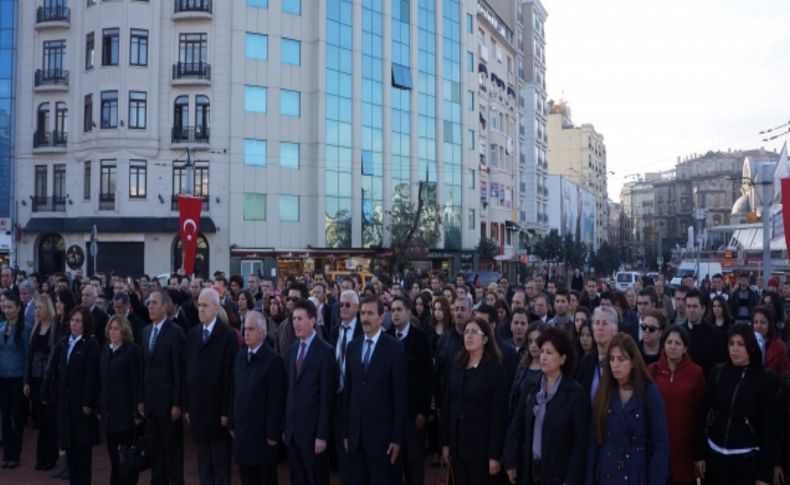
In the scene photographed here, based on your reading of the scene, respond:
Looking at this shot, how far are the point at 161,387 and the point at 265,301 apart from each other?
5.35 metres

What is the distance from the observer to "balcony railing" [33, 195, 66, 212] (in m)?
36.3

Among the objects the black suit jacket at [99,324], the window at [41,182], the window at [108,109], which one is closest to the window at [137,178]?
the window at [108,109]

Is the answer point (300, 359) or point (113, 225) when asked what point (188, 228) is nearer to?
point (300, 359)

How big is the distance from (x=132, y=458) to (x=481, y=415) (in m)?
3.57

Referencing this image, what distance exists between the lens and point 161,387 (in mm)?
7051

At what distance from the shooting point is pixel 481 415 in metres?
5.83

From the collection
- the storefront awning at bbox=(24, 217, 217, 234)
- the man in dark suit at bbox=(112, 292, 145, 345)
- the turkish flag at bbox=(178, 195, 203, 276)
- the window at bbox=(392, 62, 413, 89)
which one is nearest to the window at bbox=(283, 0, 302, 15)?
the window at bbox=(392, 62, 413, 89)

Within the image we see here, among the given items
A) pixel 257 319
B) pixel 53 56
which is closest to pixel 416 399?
pixel 257 319

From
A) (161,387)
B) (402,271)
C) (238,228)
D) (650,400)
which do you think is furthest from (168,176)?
(650,400)

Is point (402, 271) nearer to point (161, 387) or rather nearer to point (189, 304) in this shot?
point (189, 304)

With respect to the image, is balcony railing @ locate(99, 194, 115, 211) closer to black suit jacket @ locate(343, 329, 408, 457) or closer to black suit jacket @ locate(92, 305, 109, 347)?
black suit jacket @ locate(92, 305, 109, 347)

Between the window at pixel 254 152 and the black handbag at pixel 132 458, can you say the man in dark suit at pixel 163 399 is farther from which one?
the window at pixel 254 152

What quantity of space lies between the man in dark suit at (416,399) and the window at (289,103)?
32428mm

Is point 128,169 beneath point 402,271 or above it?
above
